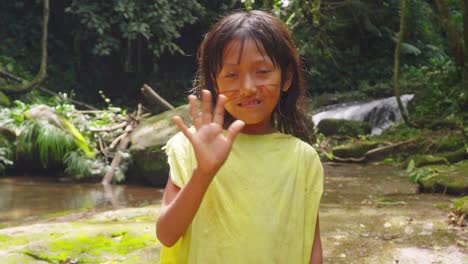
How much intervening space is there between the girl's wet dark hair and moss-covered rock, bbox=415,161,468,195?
3483mm

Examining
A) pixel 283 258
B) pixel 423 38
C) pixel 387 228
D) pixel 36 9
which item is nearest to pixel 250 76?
pixel 283 258

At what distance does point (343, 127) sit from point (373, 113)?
1.75 m

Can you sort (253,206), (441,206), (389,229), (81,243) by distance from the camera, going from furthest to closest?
(441,206) < (389,229) < (81,243) < (253,206)

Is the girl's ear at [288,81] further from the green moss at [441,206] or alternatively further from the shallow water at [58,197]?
the shallow water at [58,197]

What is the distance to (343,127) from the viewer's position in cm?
1161

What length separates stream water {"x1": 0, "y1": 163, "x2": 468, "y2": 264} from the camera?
2.87 meters

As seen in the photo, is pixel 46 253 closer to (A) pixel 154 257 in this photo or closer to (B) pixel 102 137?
(A) pixel 154 257

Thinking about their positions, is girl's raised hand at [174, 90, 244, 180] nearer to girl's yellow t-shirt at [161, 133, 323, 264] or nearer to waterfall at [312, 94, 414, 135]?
girl's yellow t-shirt at [161, 133, 323, 264]

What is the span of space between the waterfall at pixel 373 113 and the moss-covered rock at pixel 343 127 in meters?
0.53

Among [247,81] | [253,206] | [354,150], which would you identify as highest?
[247,81]

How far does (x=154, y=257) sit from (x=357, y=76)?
14740 mm

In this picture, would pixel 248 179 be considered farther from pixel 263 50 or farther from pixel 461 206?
pixel 461 206

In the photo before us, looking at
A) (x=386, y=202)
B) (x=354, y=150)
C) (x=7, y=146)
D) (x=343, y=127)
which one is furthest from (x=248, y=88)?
(x=343, y=127)

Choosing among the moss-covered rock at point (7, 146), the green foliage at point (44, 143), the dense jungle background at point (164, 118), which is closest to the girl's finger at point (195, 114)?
the dense jungle background at point (164, 118)
